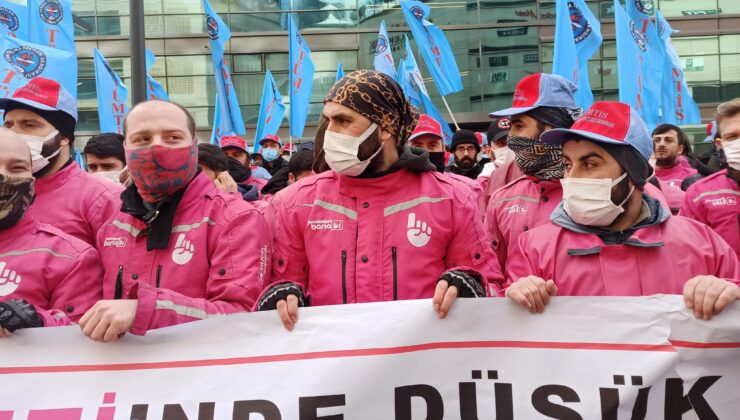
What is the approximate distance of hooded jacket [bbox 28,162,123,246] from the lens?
157 inches

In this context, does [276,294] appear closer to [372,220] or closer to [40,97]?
[372,220]

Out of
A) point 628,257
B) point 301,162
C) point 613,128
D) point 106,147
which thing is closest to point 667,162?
point 301,162

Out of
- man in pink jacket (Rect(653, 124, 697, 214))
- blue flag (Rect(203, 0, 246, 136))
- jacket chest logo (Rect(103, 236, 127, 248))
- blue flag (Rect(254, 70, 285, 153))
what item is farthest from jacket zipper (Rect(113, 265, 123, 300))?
blue flag (Rect(254, 70, 285, 153))

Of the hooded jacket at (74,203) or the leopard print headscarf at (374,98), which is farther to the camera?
the hooded jacket at (74,203)

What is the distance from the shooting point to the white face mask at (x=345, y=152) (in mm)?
3160

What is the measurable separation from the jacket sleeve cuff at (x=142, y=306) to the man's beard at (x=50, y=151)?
183 centimetres

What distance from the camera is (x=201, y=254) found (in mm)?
3145

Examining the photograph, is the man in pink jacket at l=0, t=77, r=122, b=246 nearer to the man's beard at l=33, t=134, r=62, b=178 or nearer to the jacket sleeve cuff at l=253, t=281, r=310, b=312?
the man's beard at l=33, t=134, r=62, b=178

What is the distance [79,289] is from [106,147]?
284cm

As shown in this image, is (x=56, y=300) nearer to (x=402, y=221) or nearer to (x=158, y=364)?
(x=158, y=364)

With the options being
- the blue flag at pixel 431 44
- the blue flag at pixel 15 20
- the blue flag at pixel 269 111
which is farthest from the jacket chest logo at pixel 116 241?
the blue flag at pixel 269 111

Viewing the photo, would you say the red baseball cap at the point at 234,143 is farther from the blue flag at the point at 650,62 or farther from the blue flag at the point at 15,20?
the blue flag at the point at 650,62

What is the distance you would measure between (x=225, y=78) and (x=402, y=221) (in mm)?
10765

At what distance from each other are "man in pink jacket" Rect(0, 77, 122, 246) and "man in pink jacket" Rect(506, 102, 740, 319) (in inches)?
80.8
